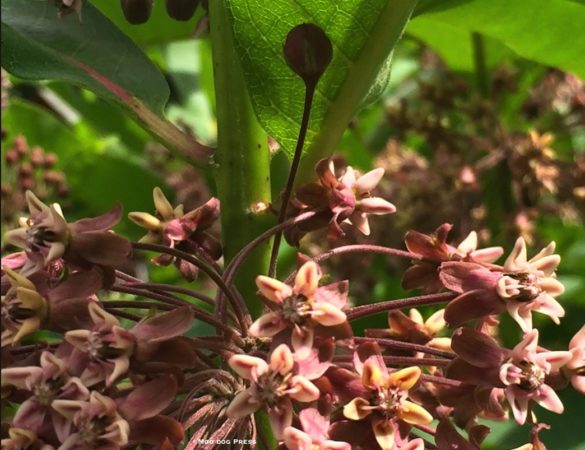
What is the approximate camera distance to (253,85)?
1.27 m

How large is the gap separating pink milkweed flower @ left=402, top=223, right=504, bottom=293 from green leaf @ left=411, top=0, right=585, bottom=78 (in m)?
0.47

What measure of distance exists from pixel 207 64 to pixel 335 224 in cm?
208

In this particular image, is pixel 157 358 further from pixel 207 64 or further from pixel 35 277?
pixel 207 64

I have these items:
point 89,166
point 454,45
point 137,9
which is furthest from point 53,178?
point 137,9

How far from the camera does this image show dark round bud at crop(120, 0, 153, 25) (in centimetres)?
134

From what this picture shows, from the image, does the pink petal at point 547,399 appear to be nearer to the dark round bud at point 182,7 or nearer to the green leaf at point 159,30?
the dark round bud at point 182,7

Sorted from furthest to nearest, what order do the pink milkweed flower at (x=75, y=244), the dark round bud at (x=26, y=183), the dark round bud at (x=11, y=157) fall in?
1. the dark round bud at (x=11, y=157)
2. the dark round bud at (x=26, y=183)
3. the pink milkweed flower at (x=75, y=244)

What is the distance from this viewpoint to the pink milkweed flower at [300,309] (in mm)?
1040

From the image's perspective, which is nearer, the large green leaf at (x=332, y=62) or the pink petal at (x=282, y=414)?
the pink petal at (x=282, y=414)

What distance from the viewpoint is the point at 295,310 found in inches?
41.1

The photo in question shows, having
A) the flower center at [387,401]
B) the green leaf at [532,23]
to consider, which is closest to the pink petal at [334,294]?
the flower center at [387,401]

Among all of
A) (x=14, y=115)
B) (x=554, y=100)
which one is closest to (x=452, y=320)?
(x=554, y=100)

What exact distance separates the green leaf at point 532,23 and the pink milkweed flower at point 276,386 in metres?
0.76

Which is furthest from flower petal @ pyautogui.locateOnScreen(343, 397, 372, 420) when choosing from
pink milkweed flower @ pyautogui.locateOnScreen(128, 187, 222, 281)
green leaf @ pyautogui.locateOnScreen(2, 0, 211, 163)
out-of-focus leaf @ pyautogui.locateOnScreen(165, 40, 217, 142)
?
out-of-focus leaf @ pyautogui.locateOnScreen(165, 40, 217, 142)
